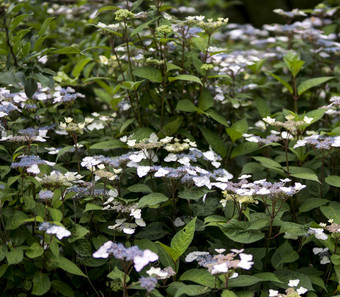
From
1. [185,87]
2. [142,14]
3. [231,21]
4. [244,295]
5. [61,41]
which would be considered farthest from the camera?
[231,21]

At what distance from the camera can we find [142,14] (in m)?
2.10

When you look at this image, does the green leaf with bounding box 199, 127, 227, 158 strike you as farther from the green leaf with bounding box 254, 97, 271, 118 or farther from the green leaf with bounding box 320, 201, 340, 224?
the green leaf with bounding box 320, 201, 340, 224

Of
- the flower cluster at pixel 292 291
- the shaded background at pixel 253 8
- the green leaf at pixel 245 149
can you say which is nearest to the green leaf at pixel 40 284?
the flower cluster at pixel 292 291

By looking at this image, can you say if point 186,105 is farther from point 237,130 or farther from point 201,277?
point 201,277

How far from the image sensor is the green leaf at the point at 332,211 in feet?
6.31

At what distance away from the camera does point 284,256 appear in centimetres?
182

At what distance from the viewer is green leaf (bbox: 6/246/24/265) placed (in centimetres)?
148

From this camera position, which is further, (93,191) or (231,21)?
(231,21)

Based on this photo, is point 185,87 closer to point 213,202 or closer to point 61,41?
point 213,202

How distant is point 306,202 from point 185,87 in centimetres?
89

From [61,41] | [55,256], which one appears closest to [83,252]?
[55,256]

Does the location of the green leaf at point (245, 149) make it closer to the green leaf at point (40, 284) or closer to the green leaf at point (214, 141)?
the green leaf at point (214, 141)

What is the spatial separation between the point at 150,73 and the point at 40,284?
1058 mm

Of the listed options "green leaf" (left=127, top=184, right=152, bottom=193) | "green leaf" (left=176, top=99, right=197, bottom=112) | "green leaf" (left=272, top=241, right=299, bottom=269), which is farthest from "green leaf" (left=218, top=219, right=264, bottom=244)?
"green leaf" (left=176, top=99, right=197, bottom=112)
